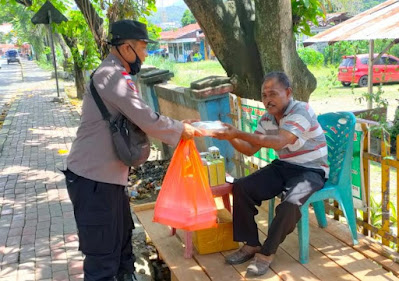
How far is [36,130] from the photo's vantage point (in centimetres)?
1098

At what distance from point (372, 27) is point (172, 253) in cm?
778

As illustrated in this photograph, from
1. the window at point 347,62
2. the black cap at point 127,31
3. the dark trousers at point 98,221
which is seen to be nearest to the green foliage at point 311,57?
the window at point 347,62

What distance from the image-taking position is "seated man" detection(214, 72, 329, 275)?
2.92 m

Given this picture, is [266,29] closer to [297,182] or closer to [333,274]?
[297,182]

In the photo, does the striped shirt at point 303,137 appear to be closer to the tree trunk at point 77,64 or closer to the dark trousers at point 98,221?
the dark trousers at point 98,221

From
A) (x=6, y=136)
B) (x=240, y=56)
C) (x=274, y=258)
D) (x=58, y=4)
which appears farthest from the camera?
(x=58, y=4)

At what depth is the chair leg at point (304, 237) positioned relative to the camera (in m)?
2.99

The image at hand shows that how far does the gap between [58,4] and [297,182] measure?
10.4 metres

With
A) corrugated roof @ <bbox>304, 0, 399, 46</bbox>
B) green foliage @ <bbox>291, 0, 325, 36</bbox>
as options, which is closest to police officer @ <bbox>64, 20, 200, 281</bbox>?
green foliage @ <bbox>291, 0, 325, 36</bbox>

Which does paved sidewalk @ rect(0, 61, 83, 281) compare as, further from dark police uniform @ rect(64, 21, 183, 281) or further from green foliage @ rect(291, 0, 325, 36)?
green foliage @ rect(291, 0, 325, 36)

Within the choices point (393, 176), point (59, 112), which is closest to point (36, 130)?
point (59, 112)

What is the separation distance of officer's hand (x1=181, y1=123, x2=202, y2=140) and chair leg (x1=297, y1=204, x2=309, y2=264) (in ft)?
2.84

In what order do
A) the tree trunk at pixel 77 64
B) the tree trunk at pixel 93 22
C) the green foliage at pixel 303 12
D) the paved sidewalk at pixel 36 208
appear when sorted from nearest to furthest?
1. the paved sidewalk at pixel 36 208
2. the green foliage at pixel 303 12
3. the tree trunk at pixel 93 22
4. the tree trunk at pixel 77 64

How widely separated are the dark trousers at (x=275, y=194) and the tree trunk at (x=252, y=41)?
1879mm
